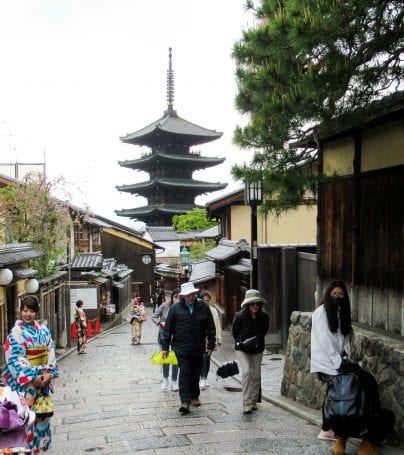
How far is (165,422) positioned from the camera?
719 centimetres

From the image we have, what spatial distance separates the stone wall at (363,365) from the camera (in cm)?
586

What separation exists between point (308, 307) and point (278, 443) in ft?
22.4

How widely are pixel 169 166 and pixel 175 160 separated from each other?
1.74 meters

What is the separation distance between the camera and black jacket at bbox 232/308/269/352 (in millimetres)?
7566

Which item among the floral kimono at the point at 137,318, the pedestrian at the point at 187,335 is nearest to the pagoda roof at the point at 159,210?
the floral kimono at the point at 137,318

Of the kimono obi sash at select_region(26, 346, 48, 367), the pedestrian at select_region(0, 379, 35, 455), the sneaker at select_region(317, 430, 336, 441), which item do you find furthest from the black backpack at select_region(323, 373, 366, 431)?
the kimono obi sash at select_region(26, 346, 48, 367)

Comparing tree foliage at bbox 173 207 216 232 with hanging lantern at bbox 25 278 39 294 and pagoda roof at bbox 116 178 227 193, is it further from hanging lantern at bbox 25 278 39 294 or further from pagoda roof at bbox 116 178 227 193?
hanging lantern at bbox 25 278 39 294

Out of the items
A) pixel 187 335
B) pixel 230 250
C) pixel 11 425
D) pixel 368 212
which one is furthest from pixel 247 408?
pixel 230 250

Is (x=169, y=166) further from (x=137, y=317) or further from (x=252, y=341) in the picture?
(x=252, y=341)

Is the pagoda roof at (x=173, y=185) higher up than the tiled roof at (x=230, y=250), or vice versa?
the pagoda roof at (x=173, y=185)

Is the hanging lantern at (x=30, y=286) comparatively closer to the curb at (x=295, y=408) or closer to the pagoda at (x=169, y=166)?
the curb at (x=295, y=408)

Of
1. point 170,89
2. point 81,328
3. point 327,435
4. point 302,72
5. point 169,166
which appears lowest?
point 81,328

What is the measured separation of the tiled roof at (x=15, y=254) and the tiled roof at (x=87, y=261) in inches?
476

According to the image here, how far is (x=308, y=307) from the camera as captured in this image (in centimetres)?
1262
